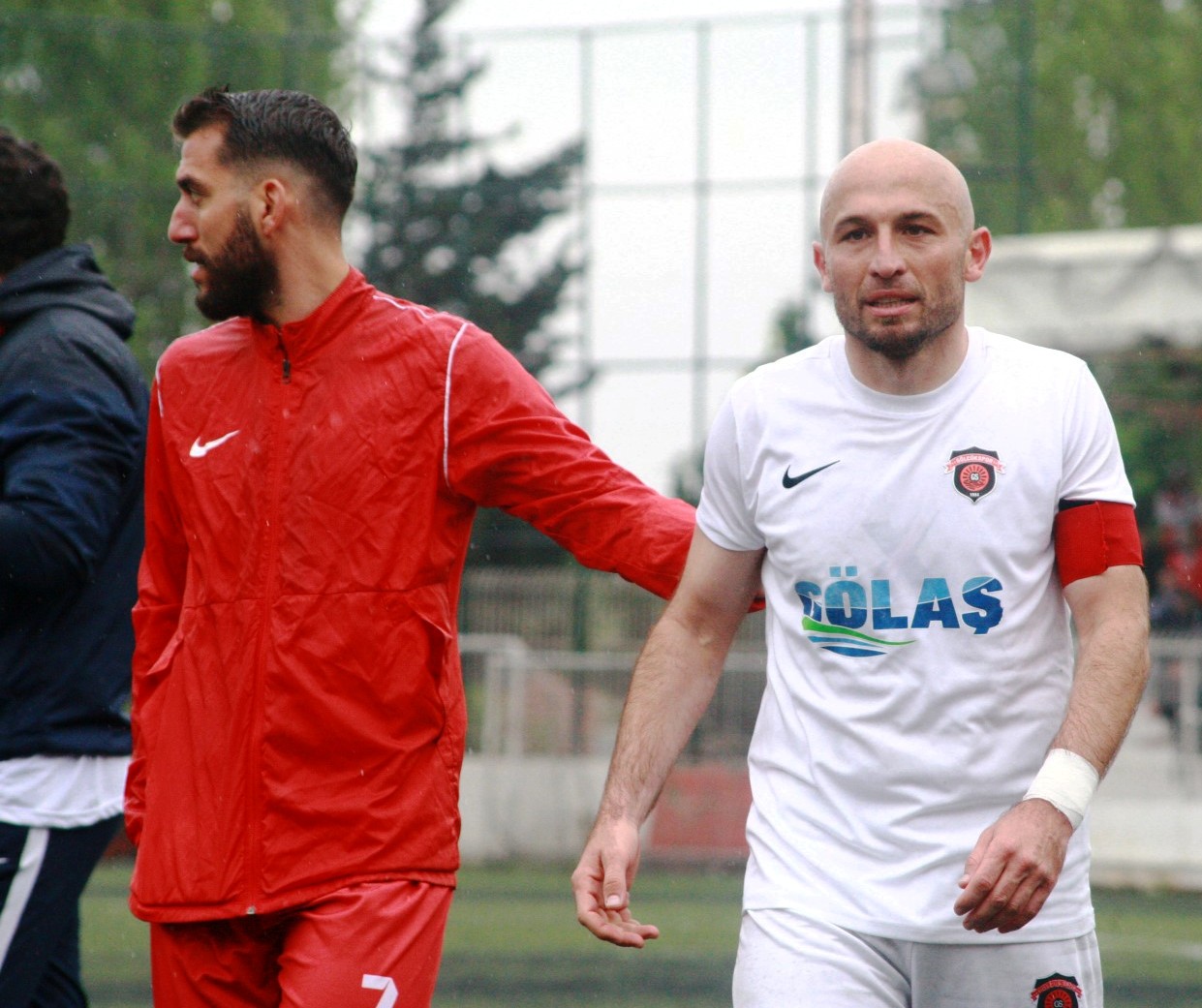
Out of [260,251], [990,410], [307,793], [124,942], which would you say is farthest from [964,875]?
[124,942]

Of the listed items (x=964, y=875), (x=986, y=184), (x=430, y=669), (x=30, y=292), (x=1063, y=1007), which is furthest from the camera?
(x=986, y=184)

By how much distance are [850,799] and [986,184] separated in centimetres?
1505

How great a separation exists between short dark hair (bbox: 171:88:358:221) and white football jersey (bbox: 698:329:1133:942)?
3.08ft

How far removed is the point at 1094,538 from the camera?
321 centimetres

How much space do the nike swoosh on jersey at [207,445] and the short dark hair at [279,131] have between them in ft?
1.52

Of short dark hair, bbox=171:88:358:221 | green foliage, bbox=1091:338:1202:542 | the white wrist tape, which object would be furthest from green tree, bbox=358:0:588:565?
the white wrist tape

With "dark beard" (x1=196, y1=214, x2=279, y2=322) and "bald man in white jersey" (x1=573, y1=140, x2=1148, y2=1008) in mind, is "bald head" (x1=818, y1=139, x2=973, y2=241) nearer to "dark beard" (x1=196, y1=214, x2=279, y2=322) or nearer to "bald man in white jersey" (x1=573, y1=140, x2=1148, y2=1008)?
"bald man in white jersey" (x1=573, y1=140, x2=1148, y2=1008)

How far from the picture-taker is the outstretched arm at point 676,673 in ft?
11.3

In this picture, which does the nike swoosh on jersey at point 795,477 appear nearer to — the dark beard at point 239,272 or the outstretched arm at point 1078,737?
the outstretched arm at point 1078,737

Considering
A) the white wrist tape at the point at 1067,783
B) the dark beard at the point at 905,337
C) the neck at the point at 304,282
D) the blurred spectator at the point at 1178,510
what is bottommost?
the blurred spectator at the point at 1178,510

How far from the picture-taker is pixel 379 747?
3.32m

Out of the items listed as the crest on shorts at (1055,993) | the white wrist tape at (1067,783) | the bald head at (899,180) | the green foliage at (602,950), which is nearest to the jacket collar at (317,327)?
the bald head at (899,180)

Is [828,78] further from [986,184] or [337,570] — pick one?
[337,570]

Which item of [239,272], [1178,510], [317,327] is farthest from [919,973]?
[1178,510]
